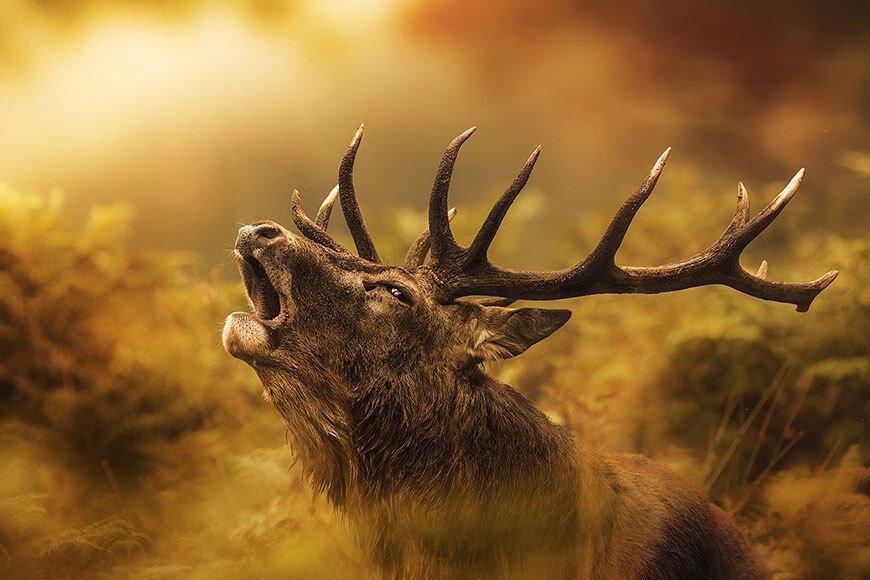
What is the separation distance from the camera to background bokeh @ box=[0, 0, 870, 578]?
4.26 m

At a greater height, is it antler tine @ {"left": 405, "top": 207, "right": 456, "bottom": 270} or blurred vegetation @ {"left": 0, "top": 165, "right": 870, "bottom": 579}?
antler tine @ {"left": 405, "top": 207, "right": 456, "bottom": 270}

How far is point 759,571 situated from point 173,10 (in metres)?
3.92

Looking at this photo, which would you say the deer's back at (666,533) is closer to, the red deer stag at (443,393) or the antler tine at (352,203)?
the red deer stag at (443,393)

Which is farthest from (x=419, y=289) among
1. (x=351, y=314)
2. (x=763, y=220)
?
(x=763, y=220)

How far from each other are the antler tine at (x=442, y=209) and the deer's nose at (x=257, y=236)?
0.52m

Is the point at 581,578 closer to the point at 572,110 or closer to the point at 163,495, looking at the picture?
the point at 163,495

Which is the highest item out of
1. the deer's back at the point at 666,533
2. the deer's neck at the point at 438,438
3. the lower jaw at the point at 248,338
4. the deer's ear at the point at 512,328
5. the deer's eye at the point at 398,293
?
the deer's eye at the point at 398,293

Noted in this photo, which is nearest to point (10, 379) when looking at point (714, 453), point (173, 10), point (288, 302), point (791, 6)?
point (173, 10)

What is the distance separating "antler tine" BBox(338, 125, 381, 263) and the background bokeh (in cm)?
140

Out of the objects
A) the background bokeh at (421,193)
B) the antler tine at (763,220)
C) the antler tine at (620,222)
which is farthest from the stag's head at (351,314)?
the background bokeh at (421,193)

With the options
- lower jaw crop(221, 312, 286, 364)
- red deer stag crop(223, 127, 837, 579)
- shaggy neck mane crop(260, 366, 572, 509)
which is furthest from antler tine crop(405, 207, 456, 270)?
lower jaw crop(221, 312, 286, 364)

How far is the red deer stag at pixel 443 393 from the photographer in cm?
250

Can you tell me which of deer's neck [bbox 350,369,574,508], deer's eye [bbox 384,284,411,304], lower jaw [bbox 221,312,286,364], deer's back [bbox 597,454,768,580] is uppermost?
deer's eye [bbox 384,284,411,304]

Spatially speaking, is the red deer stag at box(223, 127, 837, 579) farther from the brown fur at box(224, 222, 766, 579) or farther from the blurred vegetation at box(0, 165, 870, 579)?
the blurred vegetation at box(0, 165, 870, 579)
